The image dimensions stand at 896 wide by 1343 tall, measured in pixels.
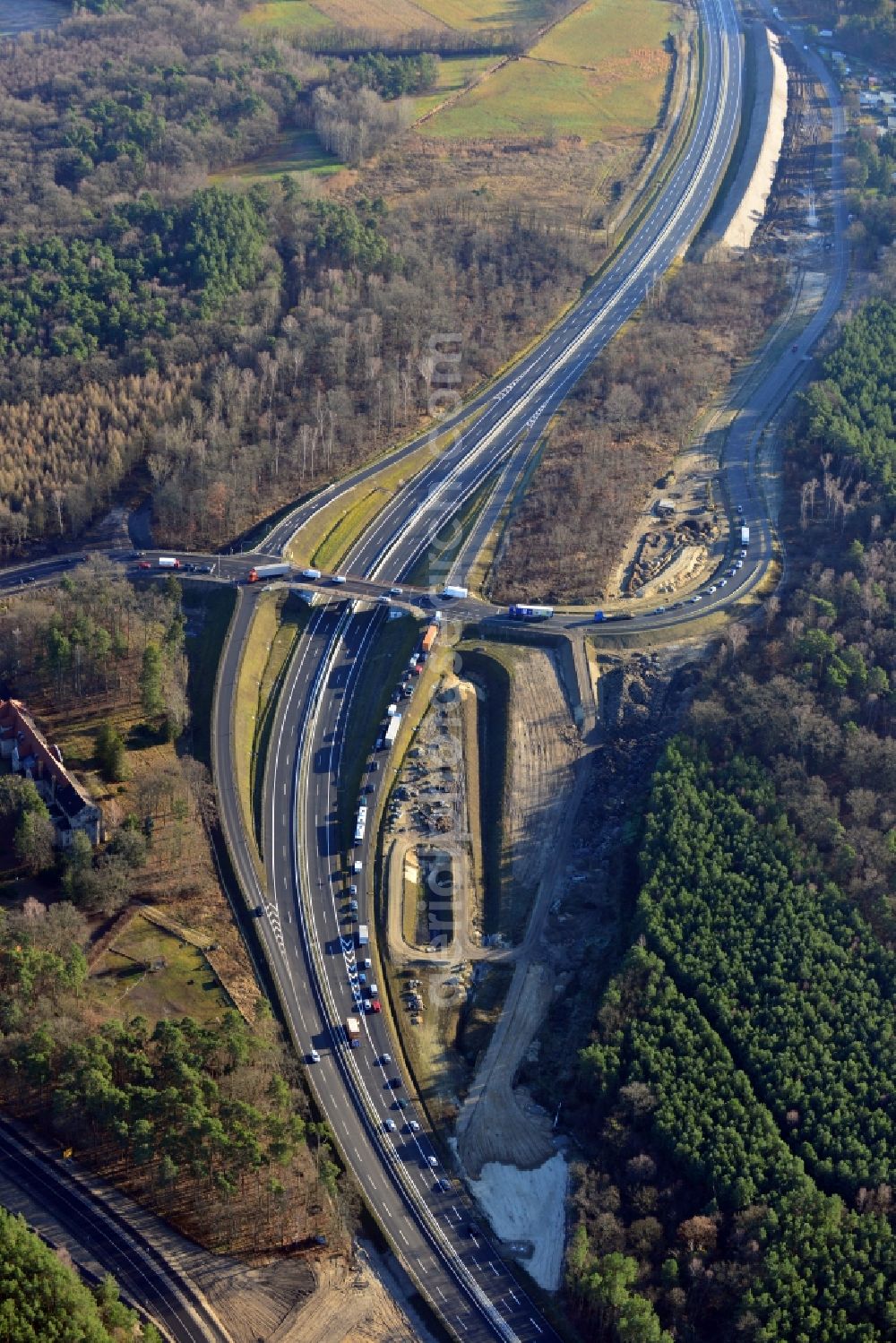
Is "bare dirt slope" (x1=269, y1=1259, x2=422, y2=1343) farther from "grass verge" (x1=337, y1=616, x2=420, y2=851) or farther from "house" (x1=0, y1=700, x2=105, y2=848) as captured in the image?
"house" (x1=0, y1=700, x2=105, y2=848)

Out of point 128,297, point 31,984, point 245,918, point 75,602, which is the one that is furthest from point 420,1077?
point 128,297

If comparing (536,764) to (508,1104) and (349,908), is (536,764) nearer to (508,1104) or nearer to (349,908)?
(349,908)

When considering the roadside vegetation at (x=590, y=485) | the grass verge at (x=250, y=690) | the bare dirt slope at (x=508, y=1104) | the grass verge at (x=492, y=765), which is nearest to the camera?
the bare dirt slope at (x=508, y=1104)

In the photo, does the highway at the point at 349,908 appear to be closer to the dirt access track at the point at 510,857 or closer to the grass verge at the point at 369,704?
the grass verge at the point at 369,704

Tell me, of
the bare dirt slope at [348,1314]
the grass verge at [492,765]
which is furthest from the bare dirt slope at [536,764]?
the bare dirt slope at [348,1314]

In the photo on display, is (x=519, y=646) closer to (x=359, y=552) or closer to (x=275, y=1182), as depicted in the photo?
(x=359, y=552)
